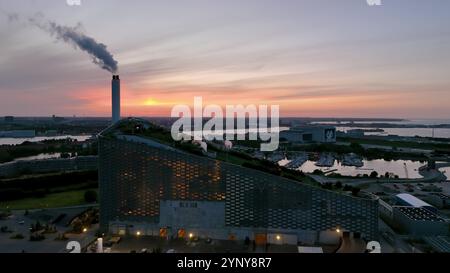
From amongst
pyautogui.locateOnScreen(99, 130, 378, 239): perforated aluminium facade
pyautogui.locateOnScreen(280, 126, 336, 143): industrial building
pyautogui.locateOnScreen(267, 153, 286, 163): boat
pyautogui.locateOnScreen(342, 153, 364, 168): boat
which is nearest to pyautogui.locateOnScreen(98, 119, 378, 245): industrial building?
pyautogui.locateOnScreen(99, 130, 378, 239): perforated aluminium facade

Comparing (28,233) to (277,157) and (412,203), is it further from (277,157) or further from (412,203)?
(277,157)

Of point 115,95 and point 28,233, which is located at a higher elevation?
point 115,95

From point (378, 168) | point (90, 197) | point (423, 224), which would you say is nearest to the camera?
point (423, 224)

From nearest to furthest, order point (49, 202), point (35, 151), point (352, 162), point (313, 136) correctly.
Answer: point (49, 202)
point (352, 162)
point (35, 151)
point (313, 136)

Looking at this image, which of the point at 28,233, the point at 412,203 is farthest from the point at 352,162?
the point at 28,233

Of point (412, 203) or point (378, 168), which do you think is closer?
point (412, 203)

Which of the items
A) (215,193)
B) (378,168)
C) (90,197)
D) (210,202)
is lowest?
(378,168)
